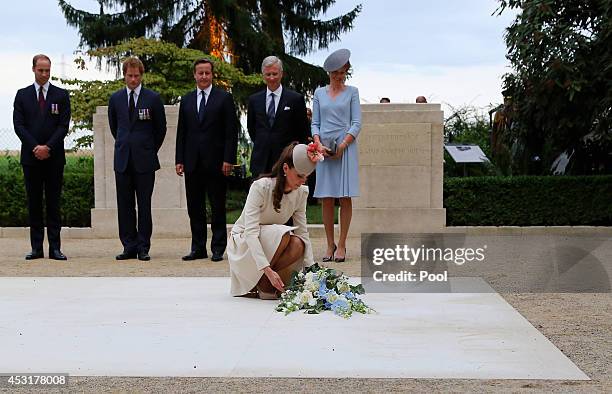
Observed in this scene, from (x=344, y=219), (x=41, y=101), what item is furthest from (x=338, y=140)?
(x=41, y=101)

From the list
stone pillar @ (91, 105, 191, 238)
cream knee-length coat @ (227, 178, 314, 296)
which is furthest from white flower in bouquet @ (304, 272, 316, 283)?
stone pillar @ (91, 105, 191, 238)

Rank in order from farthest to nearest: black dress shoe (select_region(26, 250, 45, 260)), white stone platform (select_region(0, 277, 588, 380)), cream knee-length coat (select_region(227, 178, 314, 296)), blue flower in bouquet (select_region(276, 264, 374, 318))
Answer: black dress shoe (select_region(26, 250, 45, 260)), cream knee-length coat (select_region(227, 178, 314, 296)), blue flower in bouquet (select_region(276, 264, 374, 318)), white stone platform (select_region(0, 277, 588, 380))

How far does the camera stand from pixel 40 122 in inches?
420

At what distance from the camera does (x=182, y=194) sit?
13984 mm

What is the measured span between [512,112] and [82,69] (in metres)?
13.8

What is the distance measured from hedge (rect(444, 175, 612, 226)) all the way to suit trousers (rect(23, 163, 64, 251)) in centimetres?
579

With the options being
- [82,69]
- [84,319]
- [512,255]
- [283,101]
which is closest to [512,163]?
[512,255]

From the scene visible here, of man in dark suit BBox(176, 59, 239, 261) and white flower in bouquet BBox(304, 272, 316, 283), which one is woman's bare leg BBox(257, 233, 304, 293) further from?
man in dark suit BBox(176, 59, 239, 261)

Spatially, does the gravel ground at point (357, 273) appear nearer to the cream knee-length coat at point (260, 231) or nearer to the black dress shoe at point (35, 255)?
the black dress shoe at point (35, 255)

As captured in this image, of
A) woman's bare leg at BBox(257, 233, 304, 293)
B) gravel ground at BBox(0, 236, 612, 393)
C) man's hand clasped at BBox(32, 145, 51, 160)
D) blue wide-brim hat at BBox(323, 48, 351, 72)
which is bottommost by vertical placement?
gravel ground at BBox(0, 236, 612, 393)

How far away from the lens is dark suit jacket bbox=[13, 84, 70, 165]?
1062 cm

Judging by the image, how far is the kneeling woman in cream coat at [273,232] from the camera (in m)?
6.90

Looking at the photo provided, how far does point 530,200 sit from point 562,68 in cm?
202

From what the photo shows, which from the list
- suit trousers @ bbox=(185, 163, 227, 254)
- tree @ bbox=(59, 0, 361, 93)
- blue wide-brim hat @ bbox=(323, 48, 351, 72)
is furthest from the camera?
tree @ bbox=(59, 0, 361, 93)
